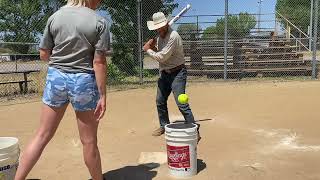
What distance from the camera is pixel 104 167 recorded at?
546 cm

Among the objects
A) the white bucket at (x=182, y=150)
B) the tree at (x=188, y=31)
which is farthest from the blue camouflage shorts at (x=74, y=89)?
the tree at (x=188, y=31)

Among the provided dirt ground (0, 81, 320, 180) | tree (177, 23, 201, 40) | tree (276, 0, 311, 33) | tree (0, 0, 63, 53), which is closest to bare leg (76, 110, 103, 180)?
dirt ground (0, 81, 320, 180)

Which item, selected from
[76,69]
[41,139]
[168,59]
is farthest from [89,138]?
[168,59]

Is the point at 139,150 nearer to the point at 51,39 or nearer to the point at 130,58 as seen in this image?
the point at 51,39

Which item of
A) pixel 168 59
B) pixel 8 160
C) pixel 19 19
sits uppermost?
pixel 19 19

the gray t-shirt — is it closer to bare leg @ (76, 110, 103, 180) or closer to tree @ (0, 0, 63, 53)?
bare leg @ (76, 110, 103, 180)

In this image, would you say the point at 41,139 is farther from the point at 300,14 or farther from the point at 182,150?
the point at 300,14

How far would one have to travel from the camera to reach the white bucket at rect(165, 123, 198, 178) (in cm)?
479

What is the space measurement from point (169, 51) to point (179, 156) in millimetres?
1881

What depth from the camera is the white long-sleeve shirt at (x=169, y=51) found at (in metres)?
6.25

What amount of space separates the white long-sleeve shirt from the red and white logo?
1770 mm

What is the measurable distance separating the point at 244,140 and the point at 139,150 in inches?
61.0

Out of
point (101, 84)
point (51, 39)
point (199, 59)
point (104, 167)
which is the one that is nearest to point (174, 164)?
point (104, 167)

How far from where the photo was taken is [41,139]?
419cm
